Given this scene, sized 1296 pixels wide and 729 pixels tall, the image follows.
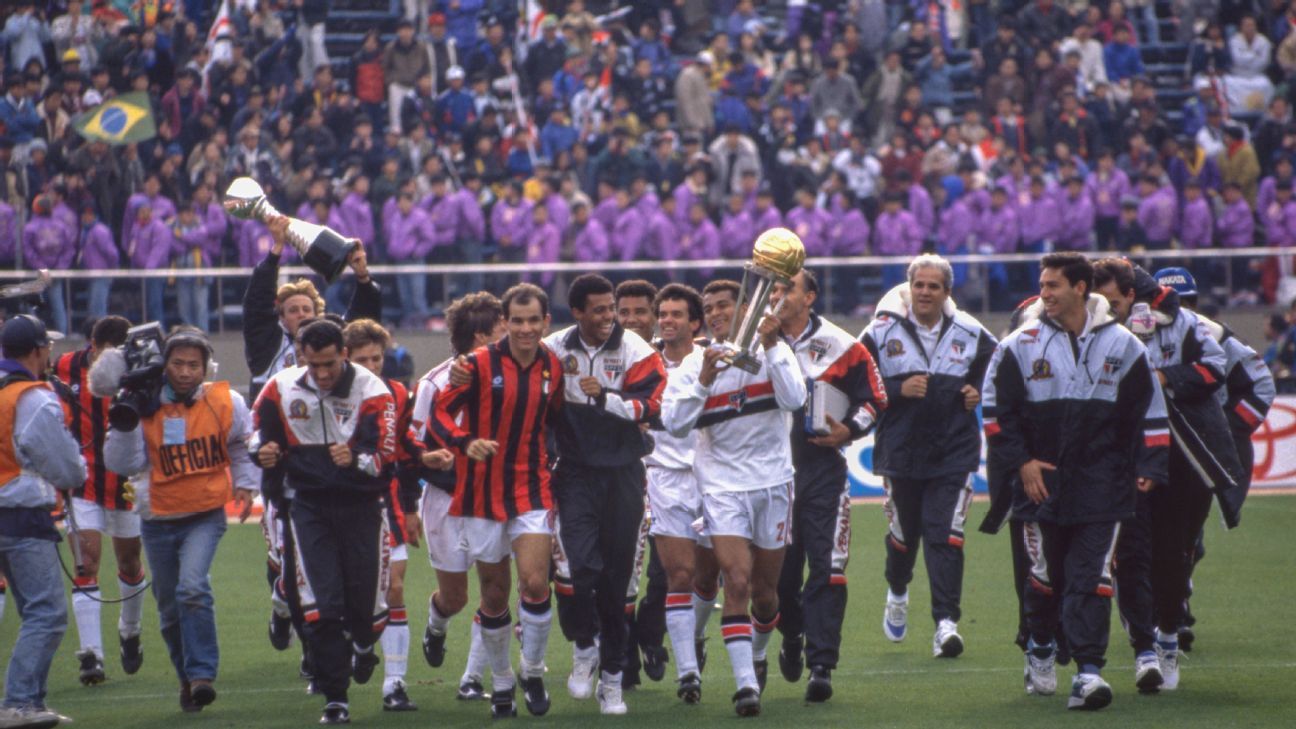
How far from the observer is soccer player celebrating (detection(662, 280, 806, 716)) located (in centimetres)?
864

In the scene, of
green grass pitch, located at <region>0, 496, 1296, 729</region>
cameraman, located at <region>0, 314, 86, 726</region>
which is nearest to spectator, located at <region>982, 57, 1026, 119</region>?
green grass pitch, located at <region>0, 496, 1296, 729</region>

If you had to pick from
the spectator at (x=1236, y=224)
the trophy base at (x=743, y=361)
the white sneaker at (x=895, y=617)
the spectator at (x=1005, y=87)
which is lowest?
the white sneaker at (x=895, y=617)

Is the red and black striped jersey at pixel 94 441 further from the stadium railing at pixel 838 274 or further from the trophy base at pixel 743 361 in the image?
the stadium railing at pixel 838 274

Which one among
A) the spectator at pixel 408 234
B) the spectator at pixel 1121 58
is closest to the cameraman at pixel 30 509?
the spectator at pixel 408 234

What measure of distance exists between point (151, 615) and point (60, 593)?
169 inches

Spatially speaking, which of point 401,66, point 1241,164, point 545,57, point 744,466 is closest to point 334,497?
point 744,466

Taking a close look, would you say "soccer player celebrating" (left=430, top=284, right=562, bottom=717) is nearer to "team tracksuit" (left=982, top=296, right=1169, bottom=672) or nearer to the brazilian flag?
"team tracksuit" (left=982, top=296, right=1169, bottom=672)

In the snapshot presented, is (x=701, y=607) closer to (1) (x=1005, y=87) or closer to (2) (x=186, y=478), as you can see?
(2) (x=186, y=478)

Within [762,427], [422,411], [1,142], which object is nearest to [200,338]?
[422,411]

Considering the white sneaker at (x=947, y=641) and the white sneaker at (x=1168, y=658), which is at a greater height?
the white sneaker at (x=1168, y=658)

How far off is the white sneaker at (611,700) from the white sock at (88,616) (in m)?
3.31

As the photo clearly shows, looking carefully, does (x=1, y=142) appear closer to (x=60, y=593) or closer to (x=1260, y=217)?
(x=60, y=593)

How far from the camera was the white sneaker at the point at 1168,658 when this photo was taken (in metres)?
9.30

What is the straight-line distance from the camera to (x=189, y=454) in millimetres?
9039
